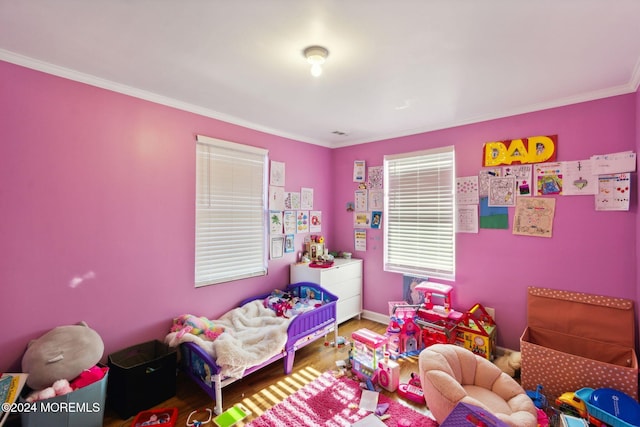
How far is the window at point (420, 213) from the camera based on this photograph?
325 centimetres

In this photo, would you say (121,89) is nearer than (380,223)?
Yes

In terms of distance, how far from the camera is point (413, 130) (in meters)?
3.45

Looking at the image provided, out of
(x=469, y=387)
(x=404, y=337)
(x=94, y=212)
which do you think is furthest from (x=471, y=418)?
(x=94, y=212)

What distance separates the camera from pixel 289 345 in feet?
8.36

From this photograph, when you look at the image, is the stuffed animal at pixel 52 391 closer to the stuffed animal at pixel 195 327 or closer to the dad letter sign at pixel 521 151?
the stuffed animal at pixel 195 327

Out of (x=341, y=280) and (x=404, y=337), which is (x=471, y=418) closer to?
(x=404, y=337)

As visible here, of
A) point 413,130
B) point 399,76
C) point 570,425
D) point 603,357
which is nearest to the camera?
point 570,425

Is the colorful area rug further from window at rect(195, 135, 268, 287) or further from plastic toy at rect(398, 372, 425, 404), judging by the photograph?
window at rect(195, 135, 268, 287)

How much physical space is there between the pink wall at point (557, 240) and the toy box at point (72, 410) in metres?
3.24

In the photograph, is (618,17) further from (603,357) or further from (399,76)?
(603,357)

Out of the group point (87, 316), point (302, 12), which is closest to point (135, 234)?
point (87, 316)

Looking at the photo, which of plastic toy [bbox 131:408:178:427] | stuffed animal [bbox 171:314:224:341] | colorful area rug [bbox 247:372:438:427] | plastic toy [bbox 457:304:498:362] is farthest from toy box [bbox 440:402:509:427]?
stuffed animal [bbox 171:314:224:341]

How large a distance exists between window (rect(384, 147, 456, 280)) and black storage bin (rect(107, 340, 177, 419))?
261cm

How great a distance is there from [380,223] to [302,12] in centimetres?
275
